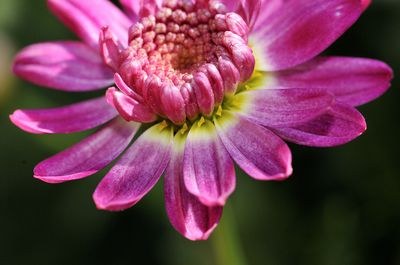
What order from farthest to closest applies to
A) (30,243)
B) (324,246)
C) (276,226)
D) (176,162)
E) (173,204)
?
(30,243) < (276,226) < (324,246) < (176,162) < (173,204)

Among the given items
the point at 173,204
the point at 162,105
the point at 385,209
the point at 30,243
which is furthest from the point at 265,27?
the point at 30,243

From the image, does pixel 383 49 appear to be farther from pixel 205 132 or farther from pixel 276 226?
pixel 205 132

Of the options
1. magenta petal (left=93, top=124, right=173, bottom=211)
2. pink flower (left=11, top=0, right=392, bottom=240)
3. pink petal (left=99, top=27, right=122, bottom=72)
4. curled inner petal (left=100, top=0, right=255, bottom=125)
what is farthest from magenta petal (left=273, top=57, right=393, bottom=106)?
pink petal (left=99, top=27, right=122, bottom=72)

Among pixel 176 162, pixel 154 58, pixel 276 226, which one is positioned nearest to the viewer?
pixel 176 162

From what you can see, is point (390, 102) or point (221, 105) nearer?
point (221, 105)

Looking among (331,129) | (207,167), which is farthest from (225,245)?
(331,129)

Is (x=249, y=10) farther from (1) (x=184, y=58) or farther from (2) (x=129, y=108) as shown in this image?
(2) (x=129, y=108)

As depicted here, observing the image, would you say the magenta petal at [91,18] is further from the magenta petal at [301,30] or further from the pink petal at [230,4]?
the magenta petal at [301,30]
